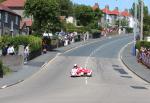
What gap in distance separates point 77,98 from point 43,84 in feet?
32.1

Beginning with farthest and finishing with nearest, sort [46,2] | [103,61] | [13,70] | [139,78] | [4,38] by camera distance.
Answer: [46,2], [103,61], [4,38], [13,70], [139,78]

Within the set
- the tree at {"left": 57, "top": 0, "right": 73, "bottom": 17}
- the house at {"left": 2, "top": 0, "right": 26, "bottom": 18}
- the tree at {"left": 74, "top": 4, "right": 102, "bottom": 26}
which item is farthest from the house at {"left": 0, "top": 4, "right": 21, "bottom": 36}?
the tree at {"left": 74, "top": 4, "right": 102, "bottom": 26}

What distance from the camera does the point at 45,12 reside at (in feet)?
250

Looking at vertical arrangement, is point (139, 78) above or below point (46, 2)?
below

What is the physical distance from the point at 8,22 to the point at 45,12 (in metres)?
14.6

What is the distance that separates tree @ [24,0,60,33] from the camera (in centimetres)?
7569

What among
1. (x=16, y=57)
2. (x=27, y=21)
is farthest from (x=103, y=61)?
(x=27, y=21)

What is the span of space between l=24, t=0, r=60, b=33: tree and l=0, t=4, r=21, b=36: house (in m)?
7.71

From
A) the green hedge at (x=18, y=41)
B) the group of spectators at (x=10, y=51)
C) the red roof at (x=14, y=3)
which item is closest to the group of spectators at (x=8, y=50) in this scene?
the group of spectators at (x=10, y=51)

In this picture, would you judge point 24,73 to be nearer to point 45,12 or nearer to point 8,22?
point 45,12

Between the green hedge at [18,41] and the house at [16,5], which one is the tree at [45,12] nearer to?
the green hedge at [18,41]

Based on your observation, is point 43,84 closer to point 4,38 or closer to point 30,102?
point 30,102

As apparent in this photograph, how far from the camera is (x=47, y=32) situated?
79.1m

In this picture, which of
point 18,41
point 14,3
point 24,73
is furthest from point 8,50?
point 14,3
